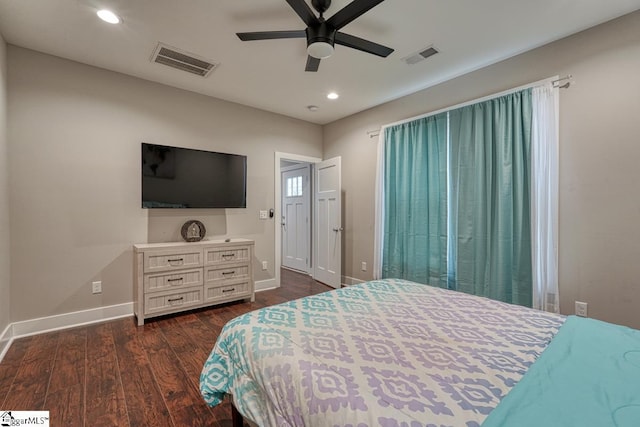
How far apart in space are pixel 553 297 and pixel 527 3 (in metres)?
2.35

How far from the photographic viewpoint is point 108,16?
2.22 metres

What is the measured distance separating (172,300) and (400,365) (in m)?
2.81

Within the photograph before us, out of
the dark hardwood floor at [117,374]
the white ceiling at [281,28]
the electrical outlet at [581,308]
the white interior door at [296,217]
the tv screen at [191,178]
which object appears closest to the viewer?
the dark hardwood floor at [117,374]

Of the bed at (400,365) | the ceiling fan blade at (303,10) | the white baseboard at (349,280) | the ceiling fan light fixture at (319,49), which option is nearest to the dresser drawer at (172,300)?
the bed at (400,365)

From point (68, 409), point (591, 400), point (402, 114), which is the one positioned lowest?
point (68, 409)

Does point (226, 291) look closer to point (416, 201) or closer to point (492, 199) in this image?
point (416, 201)

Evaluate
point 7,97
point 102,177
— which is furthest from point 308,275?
point 7,97

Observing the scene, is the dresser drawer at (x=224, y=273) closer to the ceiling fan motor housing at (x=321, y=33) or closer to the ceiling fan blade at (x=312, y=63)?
the ceiling fan blade at (x=312, y=63)

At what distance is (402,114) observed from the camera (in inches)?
150

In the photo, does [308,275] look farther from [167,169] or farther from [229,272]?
[167,169]

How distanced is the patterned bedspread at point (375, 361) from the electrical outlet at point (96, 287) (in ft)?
7.75

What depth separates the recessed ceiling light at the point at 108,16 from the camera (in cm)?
218

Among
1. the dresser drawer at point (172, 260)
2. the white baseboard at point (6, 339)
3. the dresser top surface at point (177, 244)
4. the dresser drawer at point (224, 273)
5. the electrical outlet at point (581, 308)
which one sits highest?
the dresser top surface at point (177, 244)

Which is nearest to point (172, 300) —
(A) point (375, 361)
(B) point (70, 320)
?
(B) point (70, 320)
